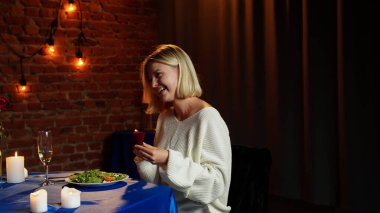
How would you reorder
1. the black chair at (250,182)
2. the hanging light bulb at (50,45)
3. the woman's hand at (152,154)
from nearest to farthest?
the woman's hand at (152,154), the black chair at (250,182), the hanging light bulb at (50,45)

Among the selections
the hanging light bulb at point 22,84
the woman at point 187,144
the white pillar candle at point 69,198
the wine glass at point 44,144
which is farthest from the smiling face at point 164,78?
the hanging light bulb at point 22,84

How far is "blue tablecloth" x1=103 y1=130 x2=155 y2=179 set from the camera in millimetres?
4033

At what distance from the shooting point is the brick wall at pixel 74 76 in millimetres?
3900

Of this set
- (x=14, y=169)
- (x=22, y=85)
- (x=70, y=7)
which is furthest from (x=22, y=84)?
(x=14, y=169)

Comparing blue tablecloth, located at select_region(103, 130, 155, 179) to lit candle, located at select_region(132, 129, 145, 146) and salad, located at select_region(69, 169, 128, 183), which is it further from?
lit candle, located at select_region(132, 129, 145, 146)

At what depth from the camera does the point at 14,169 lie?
1.80 meters

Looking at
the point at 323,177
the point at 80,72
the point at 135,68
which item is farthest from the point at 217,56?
the point at 323,177

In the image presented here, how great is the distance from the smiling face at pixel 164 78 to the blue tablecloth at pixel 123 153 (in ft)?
6.70

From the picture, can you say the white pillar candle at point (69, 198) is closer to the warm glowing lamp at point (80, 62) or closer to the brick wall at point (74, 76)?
the brick wall at point (74, 76)

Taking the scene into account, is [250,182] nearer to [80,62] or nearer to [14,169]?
[14,169]

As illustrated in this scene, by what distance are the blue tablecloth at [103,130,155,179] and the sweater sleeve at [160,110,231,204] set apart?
2.14m

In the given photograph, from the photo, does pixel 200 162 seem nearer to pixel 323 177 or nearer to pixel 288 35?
pixel 323 177

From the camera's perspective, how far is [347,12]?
10.4ft

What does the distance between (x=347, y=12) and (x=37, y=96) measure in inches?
98.7
